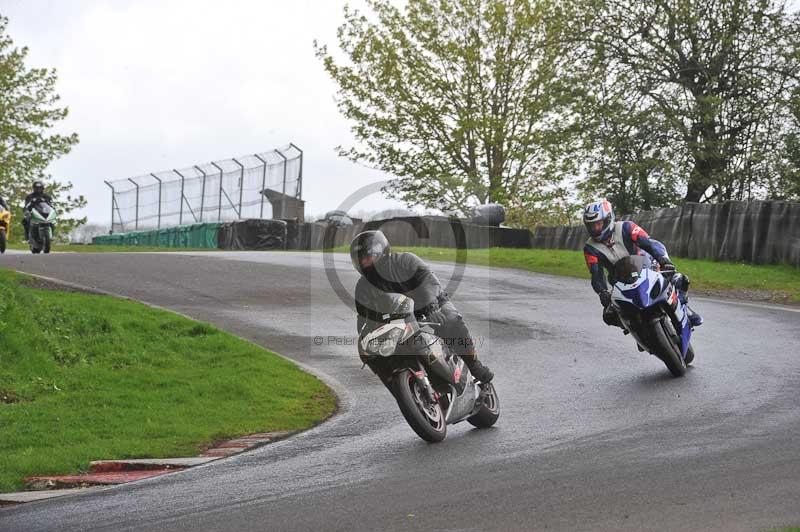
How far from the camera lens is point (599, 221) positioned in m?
11.6

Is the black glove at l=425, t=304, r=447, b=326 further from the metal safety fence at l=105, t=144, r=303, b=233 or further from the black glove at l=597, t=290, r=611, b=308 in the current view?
the metal safety fence at l=105, t=144, r=303, b=233

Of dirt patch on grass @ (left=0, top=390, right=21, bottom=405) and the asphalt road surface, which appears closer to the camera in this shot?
the asphalt road surface

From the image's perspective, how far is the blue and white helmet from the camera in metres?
11.6

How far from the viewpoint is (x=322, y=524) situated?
6.00m

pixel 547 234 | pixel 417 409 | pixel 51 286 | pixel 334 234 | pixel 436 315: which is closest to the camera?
pixel 417 409

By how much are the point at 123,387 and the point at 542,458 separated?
5.64 metres

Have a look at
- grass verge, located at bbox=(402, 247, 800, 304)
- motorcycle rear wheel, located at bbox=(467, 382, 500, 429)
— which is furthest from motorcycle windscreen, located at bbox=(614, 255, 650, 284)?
grass verge, located at bbox=(402, 247, 800, 304)

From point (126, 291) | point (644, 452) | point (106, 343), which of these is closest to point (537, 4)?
point (126, 291)

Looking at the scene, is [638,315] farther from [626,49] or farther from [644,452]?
[626,49]

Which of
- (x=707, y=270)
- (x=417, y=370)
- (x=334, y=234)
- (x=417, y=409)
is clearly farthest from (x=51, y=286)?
(x=334, y=234)

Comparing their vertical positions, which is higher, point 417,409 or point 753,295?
point 753,295

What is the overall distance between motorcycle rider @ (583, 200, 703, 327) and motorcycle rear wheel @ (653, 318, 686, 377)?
0.54 metres

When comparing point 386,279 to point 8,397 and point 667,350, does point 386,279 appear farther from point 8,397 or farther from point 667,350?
point 8,397

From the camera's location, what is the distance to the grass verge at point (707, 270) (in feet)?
70.4
